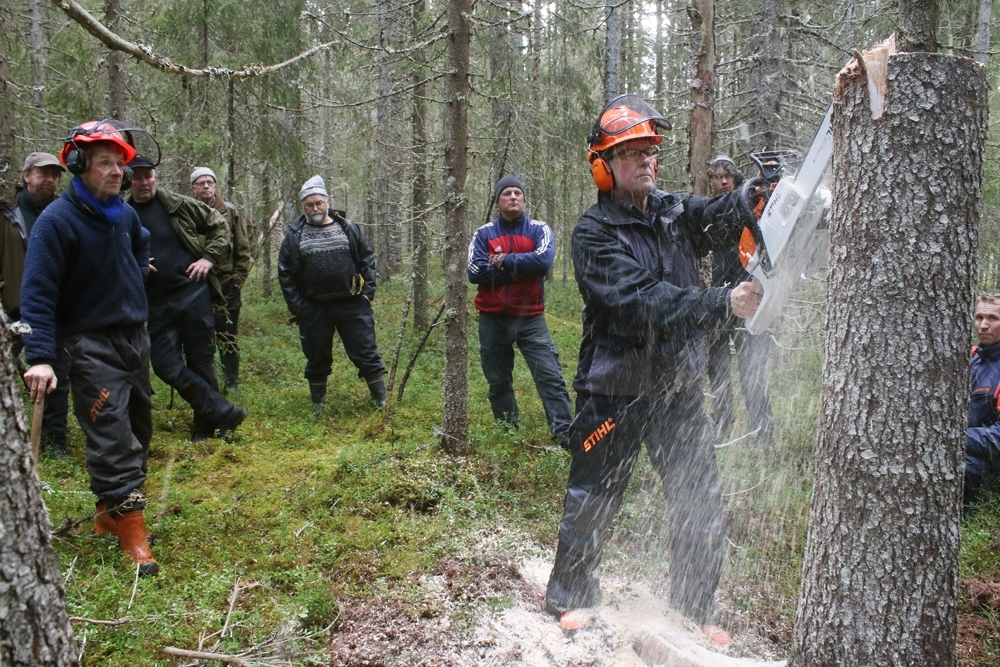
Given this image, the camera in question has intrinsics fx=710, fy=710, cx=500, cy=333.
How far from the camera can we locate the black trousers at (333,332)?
7.43m

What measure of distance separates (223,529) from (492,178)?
17.4ft

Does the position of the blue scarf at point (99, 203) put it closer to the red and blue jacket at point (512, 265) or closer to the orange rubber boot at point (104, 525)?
the orange rubber boot at point (104, 525)

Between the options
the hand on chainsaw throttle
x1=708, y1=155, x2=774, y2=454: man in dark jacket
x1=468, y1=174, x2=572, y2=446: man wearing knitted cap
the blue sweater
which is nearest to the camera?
the hand on chainsaw throttle

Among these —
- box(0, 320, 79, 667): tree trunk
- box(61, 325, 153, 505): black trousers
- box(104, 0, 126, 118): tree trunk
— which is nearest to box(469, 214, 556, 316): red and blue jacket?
box(61, 325, 153, 505): black trousers

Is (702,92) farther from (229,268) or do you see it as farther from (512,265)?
(229,268)

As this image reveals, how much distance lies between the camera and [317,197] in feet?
23.9

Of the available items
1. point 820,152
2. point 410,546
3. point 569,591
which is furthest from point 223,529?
point 820,152

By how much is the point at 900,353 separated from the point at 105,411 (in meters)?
3.81

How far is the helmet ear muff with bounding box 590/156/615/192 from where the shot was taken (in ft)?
11.4

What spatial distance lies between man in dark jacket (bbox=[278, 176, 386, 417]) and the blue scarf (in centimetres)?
326

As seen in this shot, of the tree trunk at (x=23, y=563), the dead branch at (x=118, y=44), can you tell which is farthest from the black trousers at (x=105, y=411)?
the tree trunk at (x=23, y=563)

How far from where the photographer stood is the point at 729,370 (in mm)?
6059

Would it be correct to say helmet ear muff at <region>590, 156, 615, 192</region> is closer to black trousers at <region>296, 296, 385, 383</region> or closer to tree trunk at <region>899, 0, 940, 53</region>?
tree trunk at <region>899, 0, 940, 53</region>

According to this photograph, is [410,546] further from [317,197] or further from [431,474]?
[317,197]
